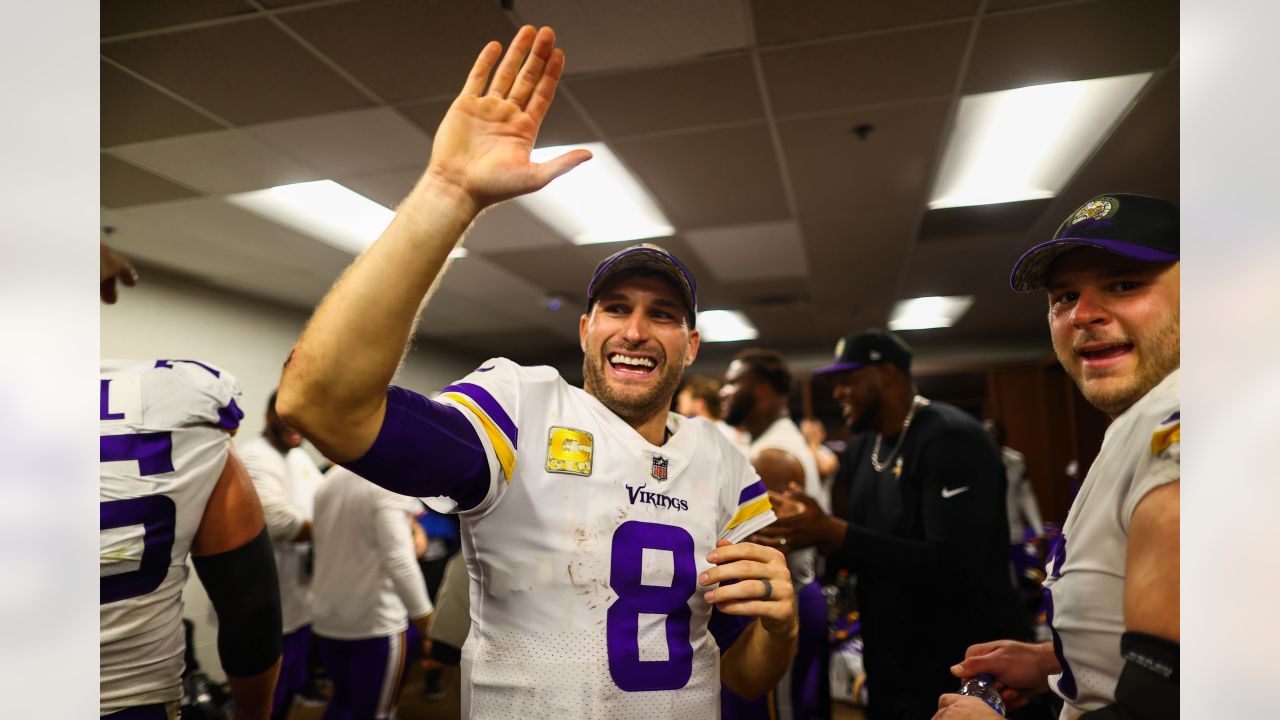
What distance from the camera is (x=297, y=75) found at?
6.51 ft

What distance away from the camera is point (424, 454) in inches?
30.1

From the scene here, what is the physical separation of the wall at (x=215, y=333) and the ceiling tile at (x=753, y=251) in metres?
2.10

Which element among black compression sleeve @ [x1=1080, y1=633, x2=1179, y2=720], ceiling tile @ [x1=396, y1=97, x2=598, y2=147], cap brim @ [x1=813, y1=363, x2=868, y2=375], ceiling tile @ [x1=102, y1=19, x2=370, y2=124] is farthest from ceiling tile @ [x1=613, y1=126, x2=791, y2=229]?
black compression sleeve @ [x1=1080, y1=633, x2=1179, y2=720]

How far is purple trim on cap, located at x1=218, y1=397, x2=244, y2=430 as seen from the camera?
3.69 feet

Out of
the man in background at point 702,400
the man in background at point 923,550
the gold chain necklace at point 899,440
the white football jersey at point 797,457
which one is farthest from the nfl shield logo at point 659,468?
the man in background at point 702,400

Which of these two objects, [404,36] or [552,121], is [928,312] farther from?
[404,36]

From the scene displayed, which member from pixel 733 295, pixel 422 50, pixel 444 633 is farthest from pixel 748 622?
pixel 733 295

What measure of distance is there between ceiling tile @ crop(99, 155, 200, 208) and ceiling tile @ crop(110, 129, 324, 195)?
0.03 meters

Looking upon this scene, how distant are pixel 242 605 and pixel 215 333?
69.0 inches

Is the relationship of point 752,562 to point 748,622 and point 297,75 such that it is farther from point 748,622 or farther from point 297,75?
point 297,75

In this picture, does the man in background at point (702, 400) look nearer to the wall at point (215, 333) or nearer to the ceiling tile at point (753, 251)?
the ceiling tile at point (753, 251)

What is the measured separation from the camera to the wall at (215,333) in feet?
6.85

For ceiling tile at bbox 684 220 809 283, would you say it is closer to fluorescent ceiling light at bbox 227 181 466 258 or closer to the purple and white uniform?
fluorescent ceiling light at bbox 227 181 466 258
